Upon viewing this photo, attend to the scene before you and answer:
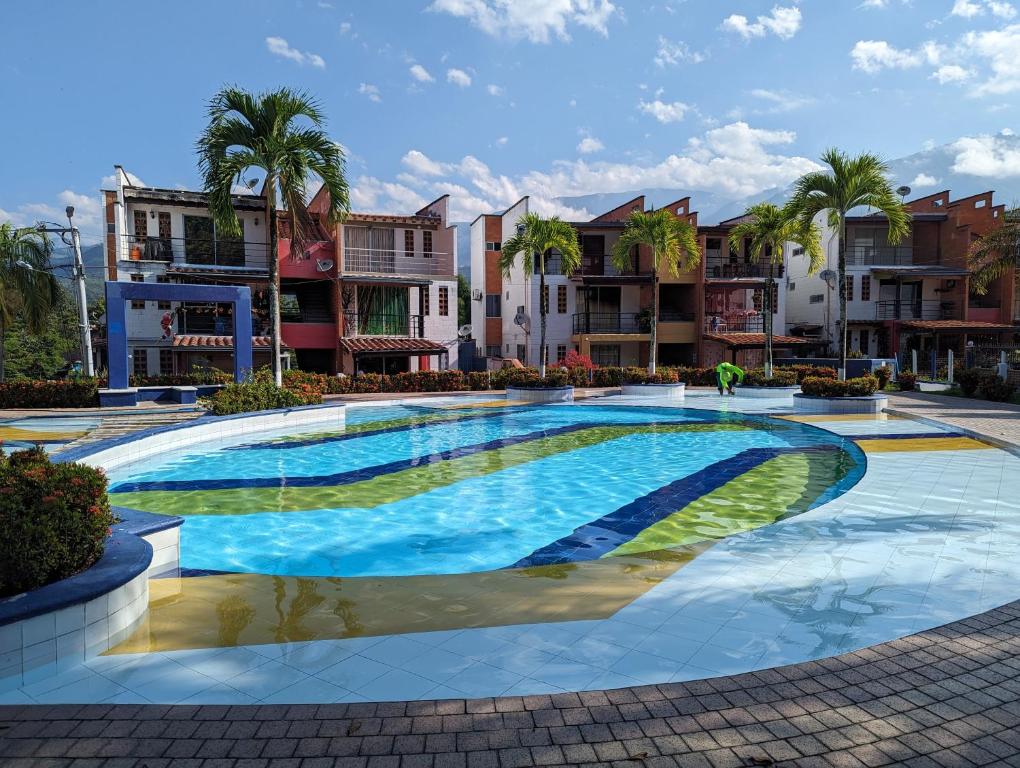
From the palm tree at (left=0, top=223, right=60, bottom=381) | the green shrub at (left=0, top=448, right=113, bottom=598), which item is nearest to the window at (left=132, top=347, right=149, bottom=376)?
the palm tree at (left=0, top=223, right=60, bottom=381)

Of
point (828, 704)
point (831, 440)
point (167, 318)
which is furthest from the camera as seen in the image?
point (167, 318)

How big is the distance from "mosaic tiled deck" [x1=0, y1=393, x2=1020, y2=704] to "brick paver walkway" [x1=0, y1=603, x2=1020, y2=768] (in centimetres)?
28

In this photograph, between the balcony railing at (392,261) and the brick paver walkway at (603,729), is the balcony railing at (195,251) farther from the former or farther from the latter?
the brick paver walkway at (603,729)

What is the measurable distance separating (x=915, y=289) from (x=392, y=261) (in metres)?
29.3

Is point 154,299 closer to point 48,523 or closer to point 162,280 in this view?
point 162,280

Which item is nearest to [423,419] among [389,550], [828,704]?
[389,550]

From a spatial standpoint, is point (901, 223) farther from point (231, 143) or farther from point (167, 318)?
point (167, 318)

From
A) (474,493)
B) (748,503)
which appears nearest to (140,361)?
(474,493)

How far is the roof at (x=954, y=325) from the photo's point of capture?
35312 millimetres

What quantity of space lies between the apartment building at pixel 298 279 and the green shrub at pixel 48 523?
23.9 metres

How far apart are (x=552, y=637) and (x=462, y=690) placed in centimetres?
99

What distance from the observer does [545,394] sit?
82.7 ft

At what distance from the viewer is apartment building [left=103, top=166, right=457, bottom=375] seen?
2916 cm

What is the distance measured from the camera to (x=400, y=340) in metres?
32.3
